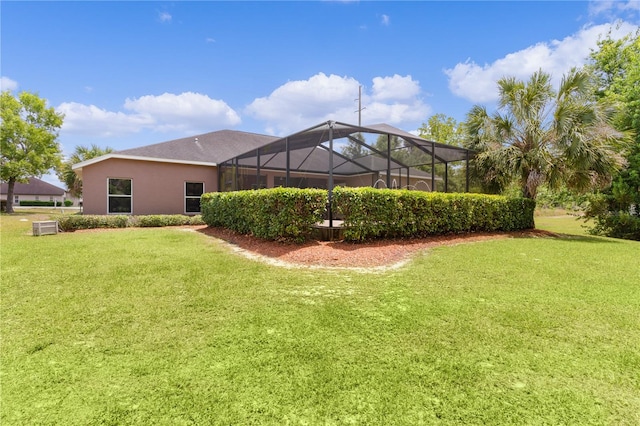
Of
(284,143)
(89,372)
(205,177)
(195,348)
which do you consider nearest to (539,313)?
(195,348)

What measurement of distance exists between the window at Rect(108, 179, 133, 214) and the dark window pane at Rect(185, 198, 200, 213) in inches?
96.4

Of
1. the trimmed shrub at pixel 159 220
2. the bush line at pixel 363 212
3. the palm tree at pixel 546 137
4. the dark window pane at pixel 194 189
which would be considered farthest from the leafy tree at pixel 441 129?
the trimmed shrub at pixel 159 220

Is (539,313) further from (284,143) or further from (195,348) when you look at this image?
(284,143)

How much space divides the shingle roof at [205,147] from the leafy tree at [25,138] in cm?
1875

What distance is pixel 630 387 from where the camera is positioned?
2.21m

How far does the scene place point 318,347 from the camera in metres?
2.77

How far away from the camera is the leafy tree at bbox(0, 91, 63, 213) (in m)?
25.2

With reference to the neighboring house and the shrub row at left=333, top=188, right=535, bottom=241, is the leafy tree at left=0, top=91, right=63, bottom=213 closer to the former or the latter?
the neighboring house

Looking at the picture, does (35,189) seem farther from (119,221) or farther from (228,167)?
(228,167)

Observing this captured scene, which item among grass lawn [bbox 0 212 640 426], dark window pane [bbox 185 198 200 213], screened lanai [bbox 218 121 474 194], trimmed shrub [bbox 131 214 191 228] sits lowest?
grass lawn [bbox 0 212 640 426]

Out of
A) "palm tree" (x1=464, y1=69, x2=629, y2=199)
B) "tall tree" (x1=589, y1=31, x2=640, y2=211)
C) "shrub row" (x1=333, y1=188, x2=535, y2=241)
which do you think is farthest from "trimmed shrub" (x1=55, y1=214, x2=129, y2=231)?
"tall tree" (x1=589, y1=31, x2=640, y2=211)

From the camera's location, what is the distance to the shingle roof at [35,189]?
4806 centimetres

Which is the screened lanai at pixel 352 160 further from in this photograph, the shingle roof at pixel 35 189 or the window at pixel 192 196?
the shingle roof at pixel 35 189

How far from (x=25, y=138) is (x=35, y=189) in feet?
99.6
